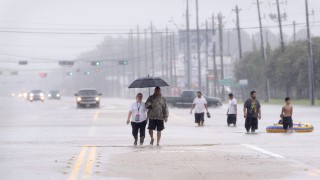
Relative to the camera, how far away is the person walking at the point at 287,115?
→ 3084 cm

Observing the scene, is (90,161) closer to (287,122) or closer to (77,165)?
(77,165)

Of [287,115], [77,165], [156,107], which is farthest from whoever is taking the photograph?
[287,115]

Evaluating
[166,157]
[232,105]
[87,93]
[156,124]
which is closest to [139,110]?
[156,124]

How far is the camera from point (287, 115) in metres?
31.0

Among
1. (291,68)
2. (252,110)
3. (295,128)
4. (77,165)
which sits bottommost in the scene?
(77,165)

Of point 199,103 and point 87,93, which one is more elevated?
point 87,93

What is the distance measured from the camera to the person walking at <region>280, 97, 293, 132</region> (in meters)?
30.8

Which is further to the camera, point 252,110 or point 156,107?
point 252,110

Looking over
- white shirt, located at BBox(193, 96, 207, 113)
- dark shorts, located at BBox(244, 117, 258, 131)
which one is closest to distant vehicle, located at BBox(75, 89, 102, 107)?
white shirt, located at BBox(193, 96, 207, 113)

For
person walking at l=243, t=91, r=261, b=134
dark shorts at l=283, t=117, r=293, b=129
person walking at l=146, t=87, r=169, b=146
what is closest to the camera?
person walking at l=146, t=87, r=169, b=146

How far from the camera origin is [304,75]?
89625 millimetres

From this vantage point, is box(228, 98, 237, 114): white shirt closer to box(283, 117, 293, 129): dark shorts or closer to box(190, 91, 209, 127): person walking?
box(190, 91, 209, 127): person walking

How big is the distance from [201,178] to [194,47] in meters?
141

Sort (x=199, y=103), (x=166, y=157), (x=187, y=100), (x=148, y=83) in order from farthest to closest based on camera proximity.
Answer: (x=187, y=100)
(x=199, y=103)
(x=148, y=83)
(x=166, y=157)
